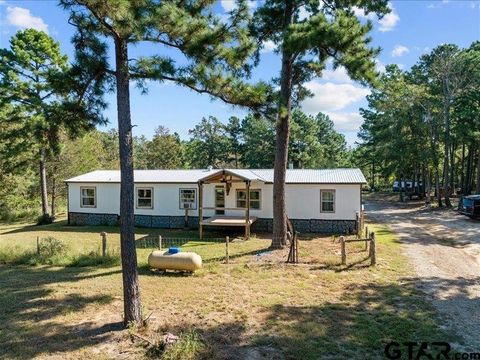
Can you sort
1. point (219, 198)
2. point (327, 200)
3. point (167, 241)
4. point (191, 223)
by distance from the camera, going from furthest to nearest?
point (191, 223) < point (219, 198) < point (327, 200) < point (167, 241)

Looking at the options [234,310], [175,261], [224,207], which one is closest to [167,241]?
[224,207]

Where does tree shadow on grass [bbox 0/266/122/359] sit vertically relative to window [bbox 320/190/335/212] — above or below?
below

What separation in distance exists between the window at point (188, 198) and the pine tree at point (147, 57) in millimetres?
12865

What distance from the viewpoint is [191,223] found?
20.3m

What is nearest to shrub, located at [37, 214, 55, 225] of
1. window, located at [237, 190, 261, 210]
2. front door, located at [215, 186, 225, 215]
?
front door, located at [215, 186, 225, 215]

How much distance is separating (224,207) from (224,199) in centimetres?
43

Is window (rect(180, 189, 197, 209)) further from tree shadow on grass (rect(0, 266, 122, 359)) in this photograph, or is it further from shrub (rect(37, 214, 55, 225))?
tree shadow on grass (rect(0, 266, 122, 359))

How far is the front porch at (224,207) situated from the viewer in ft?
55.2

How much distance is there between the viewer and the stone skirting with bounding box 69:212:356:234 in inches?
718

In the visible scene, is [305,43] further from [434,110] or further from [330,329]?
[434,110]

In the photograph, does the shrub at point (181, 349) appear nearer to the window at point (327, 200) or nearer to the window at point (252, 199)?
the window at point (327, 200)

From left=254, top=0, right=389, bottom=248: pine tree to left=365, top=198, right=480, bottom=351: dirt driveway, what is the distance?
16.9 ft

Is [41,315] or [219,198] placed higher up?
[219,198]

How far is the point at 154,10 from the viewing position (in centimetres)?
620
